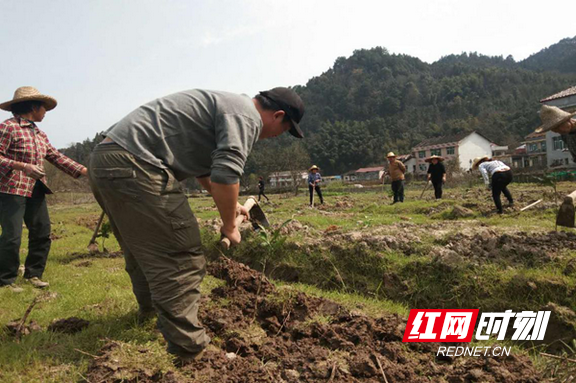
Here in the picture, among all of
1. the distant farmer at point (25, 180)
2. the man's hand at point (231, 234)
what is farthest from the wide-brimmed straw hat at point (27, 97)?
the man's hand at point (231, 234)

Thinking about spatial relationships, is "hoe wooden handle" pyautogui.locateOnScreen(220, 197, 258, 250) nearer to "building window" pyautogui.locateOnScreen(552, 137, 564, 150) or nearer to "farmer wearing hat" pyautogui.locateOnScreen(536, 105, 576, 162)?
"farmer wearing hat" pyautogui.locateOnScreen(536, 105, 576, 162)

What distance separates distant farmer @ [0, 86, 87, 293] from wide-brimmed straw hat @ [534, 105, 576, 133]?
597 centimetres

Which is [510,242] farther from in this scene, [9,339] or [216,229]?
[9,339]

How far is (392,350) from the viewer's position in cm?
255

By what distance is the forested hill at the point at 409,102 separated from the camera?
86.6m

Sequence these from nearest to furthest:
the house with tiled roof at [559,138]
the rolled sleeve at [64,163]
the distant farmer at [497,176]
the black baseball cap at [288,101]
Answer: the black baseball cap at [288,101] → the rolled sleeve at [64,163] → the distant farmer at [497,176] → the house with tiled roof at [559,138]

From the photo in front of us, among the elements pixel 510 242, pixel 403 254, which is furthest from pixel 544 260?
pixel 403 254

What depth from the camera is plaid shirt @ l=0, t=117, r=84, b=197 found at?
4.21m

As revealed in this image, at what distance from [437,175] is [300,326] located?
11.8 metres

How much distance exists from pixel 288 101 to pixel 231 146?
23.7 inches

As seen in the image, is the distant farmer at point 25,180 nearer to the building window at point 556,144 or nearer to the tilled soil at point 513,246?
the tilled soil at point 513,246

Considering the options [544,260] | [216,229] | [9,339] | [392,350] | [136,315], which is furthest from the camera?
[216,229]

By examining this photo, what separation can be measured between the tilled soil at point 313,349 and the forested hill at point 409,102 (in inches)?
3199

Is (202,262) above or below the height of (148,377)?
above
